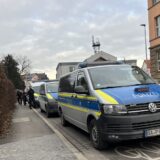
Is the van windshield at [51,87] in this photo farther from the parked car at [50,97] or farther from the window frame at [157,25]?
the window frame at [157,25]

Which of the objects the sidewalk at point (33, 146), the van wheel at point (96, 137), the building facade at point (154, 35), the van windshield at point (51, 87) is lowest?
the sidewalk at point (33, 146)

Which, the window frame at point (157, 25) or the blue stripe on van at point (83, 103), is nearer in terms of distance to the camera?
the blue stripe on van at point (83, 103)

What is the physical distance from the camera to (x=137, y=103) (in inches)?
328

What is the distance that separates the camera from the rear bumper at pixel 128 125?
8211 mm

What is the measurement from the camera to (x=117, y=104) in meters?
8.30

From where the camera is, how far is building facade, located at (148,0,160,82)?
39.1 meters

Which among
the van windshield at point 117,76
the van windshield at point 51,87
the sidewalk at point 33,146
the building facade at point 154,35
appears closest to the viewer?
the sidewalk at point 33,146

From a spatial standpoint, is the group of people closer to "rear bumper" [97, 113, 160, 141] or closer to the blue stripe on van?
the blue stripe on van

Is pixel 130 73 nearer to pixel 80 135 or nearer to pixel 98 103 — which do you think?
pixel 98 103

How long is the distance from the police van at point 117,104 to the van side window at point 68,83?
0.97 m

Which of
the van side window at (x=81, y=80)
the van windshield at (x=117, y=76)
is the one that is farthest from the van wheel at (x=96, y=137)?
the van side window at (x=81, y=80)

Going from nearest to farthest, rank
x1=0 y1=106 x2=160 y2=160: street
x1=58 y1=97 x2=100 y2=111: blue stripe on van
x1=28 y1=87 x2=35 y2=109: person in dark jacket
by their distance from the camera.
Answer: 1. x1=0 y1=106 x2=160 y2=160: street
2. x1=58 y1=97 x2=100 y2=111: blue stripe on van
3. x1=28 y1=87 x2=35 y2=109: person in dark jacket

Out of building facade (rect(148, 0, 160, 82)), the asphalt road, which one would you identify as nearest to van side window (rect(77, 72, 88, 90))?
the asphalt road

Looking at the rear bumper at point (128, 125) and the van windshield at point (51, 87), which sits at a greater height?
the van windshield at point (51, 87)
